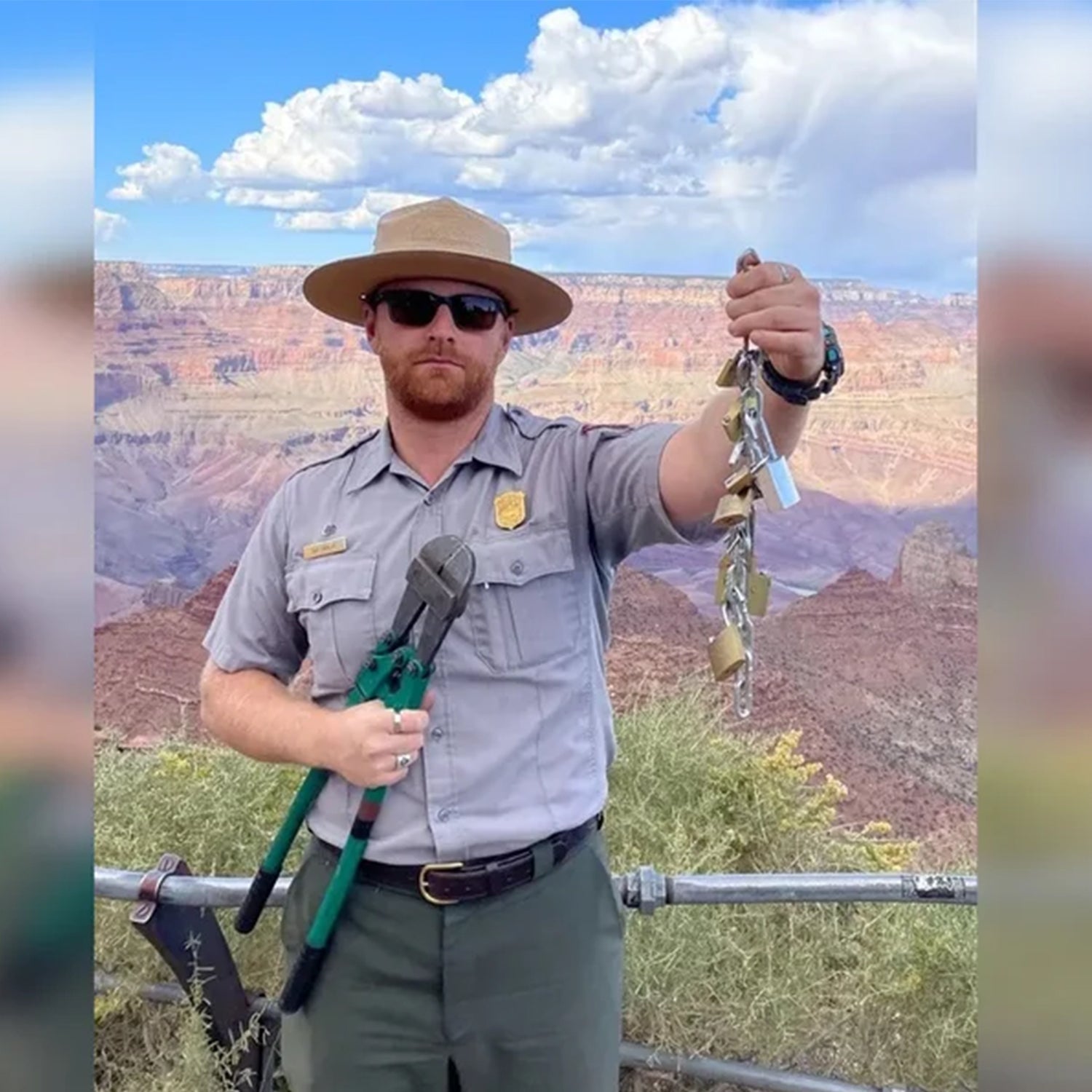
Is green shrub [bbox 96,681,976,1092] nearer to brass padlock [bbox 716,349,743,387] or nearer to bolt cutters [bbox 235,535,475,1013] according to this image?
bolt cutters [bbox 235,535,475,1013]

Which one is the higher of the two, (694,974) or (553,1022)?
(553,1022)

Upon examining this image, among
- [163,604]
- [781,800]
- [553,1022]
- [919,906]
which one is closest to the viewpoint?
[553,1022]

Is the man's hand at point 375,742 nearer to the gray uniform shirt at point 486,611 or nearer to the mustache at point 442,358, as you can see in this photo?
the gray uniform shirt at point 486,611

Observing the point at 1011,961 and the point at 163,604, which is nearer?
the point at 1011,961

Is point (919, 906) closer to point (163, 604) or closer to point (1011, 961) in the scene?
point (1011, 961)

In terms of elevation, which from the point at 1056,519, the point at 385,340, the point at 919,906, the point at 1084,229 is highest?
the point at 385,340

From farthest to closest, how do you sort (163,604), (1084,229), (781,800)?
(163,604)
(781,800)
(1084,229)

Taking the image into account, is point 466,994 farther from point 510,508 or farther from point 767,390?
point 767,390

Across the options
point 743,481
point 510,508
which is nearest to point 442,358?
point 510,508

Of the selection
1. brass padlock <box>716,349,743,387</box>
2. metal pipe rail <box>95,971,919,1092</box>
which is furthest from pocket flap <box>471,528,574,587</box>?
metal pipe rail <box>95,971,919,1092</box>

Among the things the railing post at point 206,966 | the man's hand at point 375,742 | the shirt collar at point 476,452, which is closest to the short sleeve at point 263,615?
the shirt collar at point 476,452

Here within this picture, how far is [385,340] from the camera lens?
1.64 m

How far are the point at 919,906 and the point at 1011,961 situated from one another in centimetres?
227

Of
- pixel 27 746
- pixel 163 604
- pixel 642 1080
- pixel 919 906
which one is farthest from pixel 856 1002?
pixel 163 604
